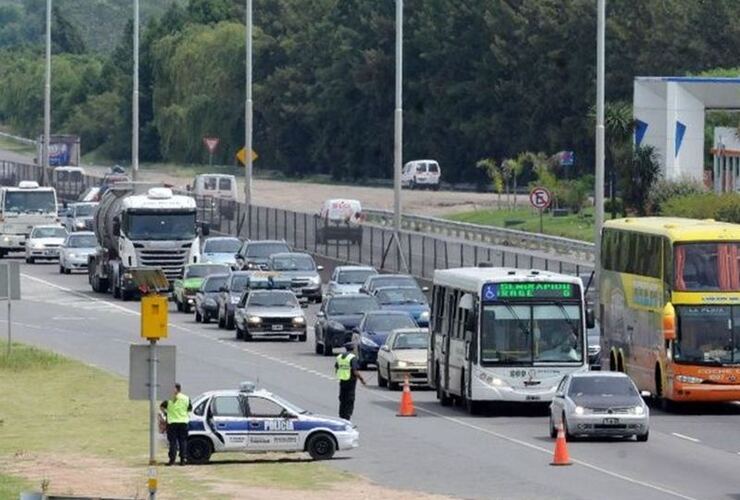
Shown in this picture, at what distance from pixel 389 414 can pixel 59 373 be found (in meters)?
10.8

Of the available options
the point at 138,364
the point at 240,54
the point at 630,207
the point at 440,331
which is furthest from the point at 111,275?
the point at 240,54

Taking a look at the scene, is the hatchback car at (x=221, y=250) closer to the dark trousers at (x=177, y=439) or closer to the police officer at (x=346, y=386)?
the police officer at (x=346, y=386)

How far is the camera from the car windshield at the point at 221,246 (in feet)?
249

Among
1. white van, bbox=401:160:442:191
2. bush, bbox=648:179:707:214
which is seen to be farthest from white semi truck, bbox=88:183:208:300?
white van, bbox=401:160:442:191

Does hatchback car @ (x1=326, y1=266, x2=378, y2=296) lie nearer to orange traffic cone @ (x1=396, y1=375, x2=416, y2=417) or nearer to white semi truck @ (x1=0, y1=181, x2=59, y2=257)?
white semi truck @ (x1=0, y1=181, x2=59, y2=257)

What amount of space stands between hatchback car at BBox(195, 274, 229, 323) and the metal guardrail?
1215cm

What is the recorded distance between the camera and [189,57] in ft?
463

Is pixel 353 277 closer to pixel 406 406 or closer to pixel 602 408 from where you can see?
pixel 406 406

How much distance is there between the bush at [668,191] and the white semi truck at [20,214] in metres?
22.2

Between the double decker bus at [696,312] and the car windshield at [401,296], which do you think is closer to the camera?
the double decker bus at [696,312]

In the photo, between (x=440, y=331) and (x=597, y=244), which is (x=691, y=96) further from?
(x=440, y=331)

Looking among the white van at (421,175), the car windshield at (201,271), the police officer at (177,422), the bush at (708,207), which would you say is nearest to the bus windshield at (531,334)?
the police officer at (177,422)

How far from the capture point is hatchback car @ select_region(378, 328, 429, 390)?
46.9m

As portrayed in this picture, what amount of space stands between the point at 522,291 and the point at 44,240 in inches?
1771
